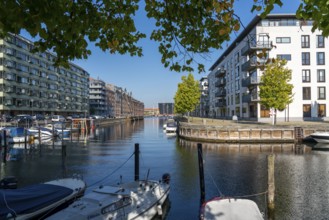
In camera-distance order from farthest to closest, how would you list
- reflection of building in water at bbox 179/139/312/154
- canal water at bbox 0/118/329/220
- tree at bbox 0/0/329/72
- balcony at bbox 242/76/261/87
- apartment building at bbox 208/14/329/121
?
apartment building at bbox 208/14/329/121
balcony at bbox 242/76/261/87
reflection of building in water at bbox 179/139/312/154
canal water at bbox 0/118/329/220
tree at bbox 0/0/329/72

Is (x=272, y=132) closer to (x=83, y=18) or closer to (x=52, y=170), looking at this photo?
(x=52, y=170)

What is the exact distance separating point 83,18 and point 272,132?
48.2m

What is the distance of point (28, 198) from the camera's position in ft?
45.3

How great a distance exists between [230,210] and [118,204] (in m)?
5.38

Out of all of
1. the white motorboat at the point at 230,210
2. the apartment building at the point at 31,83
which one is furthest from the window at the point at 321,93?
the apartment building at the point at 31,83

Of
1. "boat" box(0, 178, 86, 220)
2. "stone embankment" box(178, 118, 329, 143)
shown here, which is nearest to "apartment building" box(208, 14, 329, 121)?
"stone embankment" box(178, 118, 329, 143)

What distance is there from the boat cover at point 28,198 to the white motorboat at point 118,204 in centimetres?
140

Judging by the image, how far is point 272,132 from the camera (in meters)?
50.5

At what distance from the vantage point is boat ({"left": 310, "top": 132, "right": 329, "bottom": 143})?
44.3 metres

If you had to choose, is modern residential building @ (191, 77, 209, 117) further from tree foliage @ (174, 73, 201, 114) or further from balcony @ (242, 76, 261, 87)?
balcony @ (242, 76, 261, 87)

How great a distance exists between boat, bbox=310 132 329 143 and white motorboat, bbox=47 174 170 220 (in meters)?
35.8

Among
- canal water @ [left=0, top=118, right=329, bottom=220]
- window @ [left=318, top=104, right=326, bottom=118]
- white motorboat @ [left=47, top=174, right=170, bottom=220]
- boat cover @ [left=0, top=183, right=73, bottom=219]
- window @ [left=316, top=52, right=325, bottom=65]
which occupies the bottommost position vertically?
canal water @ [left=0, top=118, right=329, bottom=220]

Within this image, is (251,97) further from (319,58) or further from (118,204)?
(118,204)

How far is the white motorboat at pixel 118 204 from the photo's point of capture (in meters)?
13.3
